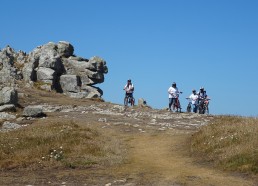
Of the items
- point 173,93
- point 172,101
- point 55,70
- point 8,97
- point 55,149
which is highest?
point 55,70

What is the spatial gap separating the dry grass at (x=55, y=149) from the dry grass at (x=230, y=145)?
4.85 meters

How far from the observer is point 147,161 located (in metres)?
19.7

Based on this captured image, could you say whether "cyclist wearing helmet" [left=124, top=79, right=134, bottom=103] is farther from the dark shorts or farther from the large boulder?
the large boulder

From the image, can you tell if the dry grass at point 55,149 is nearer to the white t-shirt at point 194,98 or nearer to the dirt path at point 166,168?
the dirt path at point 166,168

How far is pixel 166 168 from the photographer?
1803 centimetres

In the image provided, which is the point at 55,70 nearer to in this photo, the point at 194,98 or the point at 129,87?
the point at 129,87

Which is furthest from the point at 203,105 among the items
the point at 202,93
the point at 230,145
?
the point at 230,145

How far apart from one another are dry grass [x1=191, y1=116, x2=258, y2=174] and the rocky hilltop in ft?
118

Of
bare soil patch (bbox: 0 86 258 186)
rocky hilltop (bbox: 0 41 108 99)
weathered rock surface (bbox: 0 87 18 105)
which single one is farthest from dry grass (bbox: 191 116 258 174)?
rocky hilltop (bbox: 0 41 108 99)

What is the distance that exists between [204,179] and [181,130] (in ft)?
46.8

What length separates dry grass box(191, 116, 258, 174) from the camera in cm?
1770

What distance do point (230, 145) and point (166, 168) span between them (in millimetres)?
4510

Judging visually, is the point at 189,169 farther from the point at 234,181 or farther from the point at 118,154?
the point at 118,154

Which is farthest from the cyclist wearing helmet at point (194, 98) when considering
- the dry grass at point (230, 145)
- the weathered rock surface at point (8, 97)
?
the weathered rock surface at point (8, 97)
